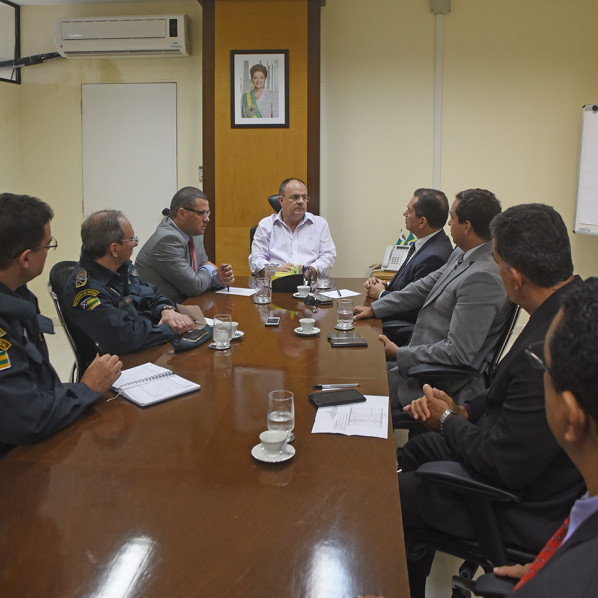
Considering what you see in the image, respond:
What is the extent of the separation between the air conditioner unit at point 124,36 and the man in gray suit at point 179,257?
2.35 meters

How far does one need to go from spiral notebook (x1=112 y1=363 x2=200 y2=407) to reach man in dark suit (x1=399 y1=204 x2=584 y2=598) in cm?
77

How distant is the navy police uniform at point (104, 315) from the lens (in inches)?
93.3

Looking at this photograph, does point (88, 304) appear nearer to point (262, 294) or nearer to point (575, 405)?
point (262, 294)

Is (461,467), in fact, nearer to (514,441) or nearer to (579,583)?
(514,441)

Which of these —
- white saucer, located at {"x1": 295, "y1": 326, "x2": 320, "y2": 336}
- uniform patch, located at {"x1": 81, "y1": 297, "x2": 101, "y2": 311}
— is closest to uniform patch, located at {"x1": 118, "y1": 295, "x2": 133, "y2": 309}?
uniform patch, located at {"x1": 81, "y1": 297, "x2": 101, "y2": 311}

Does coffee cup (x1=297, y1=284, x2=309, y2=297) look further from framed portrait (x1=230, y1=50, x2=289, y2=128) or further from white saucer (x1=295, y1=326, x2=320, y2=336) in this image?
framed portrait (x1=230, y1=50, x2=289, y2=128)

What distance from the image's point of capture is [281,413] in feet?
5.09

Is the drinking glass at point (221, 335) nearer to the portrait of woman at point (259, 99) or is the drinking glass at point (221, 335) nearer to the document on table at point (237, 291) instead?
the document on table at point (237, 291)

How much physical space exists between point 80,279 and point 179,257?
1133 millimetres

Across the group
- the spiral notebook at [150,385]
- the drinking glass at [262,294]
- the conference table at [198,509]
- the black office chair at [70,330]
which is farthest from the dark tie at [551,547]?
the drinking glass at [262,294]

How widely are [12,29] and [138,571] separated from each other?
601 cm

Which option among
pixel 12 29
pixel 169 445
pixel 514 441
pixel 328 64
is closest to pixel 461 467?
pixel 514 441

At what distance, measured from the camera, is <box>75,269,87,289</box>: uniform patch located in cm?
238

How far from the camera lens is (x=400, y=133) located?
541cm
